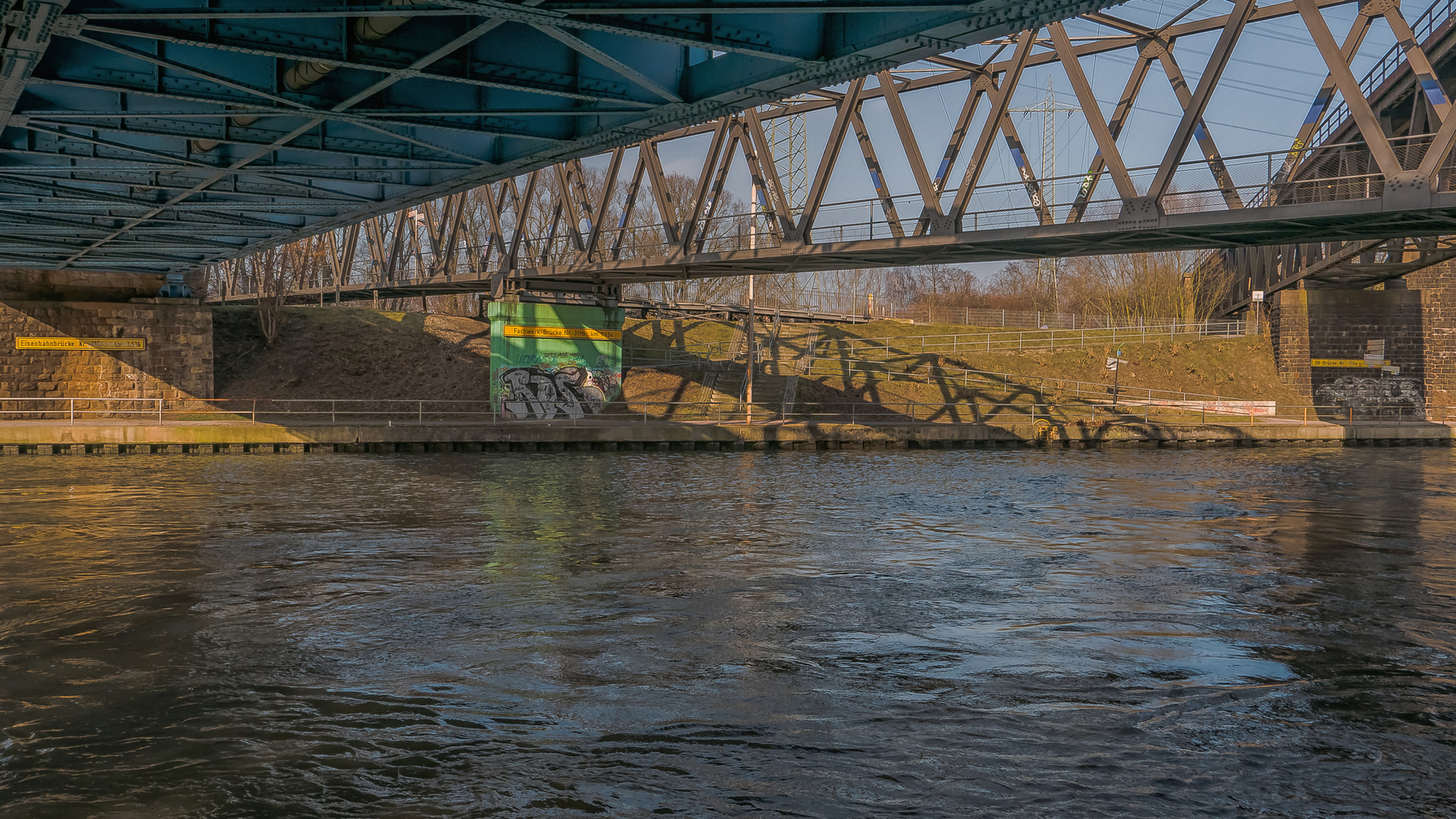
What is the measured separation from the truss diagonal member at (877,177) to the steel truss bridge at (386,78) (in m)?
12.9

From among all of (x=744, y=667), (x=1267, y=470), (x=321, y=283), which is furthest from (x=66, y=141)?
(x=321, y=283)

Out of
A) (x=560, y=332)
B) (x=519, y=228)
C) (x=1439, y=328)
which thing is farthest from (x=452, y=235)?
(x=1439, y=328)

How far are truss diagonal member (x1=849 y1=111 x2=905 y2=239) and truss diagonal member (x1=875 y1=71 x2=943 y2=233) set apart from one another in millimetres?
749

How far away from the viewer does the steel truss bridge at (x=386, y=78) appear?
12750mm

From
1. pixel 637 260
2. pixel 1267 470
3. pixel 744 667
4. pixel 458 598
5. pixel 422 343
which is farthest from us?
pixel 422 343

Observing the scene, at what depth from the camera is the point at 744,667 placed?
11.0 meters

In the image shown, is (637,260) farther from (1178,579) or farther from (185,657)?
(185,657)

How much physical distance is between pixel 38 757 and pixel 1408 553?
20.8 metres

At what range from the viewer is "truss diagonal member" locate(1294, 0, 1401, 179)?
23.2m

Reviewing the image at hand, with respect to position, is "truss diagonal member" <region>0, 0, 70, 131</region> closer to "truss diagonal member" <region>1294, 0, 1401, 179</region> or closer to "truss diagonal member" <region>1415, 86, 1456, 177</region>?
"truss diagonal member" <region>1294, 0, 1401, 179</region>

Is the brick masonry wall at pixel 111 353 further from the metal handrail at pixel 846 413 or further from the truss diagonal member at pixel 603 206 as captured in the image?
the truss diagonal member at pixel 603 206

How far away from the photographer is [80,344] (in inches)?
1815

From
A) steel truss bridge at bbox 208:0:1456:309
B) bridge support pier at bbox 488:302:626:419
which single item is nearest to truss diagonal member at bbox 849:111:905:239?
steel truss bridge at bbox 208:0:1456:309

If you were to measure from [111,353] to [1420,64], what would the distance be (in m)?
A: 49.4
